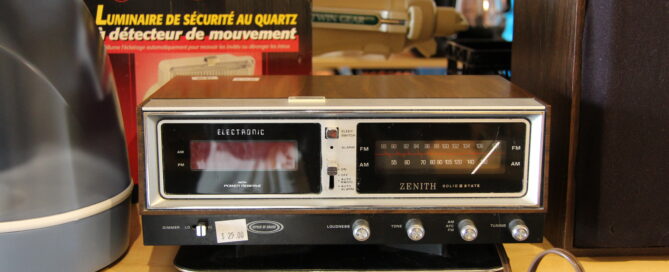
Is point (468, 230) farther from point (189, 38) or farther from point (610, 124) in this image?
point (189, 38)

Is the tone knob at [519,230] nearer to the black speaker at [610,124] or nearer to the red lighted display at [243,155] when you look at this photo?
the black speaker at [610,124]

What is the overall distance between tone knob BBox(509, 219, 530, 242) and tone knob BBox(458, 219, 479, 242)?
0.04m

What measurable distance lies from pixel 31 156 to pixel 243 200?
0.22 meters

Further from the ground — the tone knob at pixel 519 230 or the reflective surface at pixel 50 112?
the reflective surface at pixel 50 112

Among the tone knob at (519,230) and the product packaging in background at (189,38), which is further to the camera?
the product packaging in background at (189,38)

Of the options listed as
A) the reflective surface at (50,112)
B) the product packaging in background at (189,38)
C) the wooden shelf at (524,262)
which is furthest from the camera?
the product packaging in background at (189,38)

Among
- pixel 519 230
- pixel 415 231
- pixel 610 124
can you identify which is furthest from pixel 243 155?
pixel 610 124

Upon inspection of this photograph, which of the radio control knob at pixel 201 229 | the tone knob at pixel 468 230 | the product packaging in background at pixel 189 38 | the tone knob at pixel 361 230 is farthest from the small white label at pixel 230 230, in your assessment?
the product packaging in background at pixel 189 38

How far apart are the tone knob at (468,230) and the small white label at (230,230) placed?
23 centimetres

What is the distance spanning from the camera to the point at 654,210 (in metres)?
0.81

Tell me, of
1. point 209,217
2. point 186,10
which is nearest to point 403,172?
Result: point 209,217

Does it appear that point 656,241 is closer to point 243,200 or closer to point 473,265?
point 473,265

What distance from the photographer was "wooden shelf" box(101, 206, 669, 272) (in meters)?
0.81

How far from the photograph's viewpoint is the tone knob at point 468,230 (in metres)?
0.73
